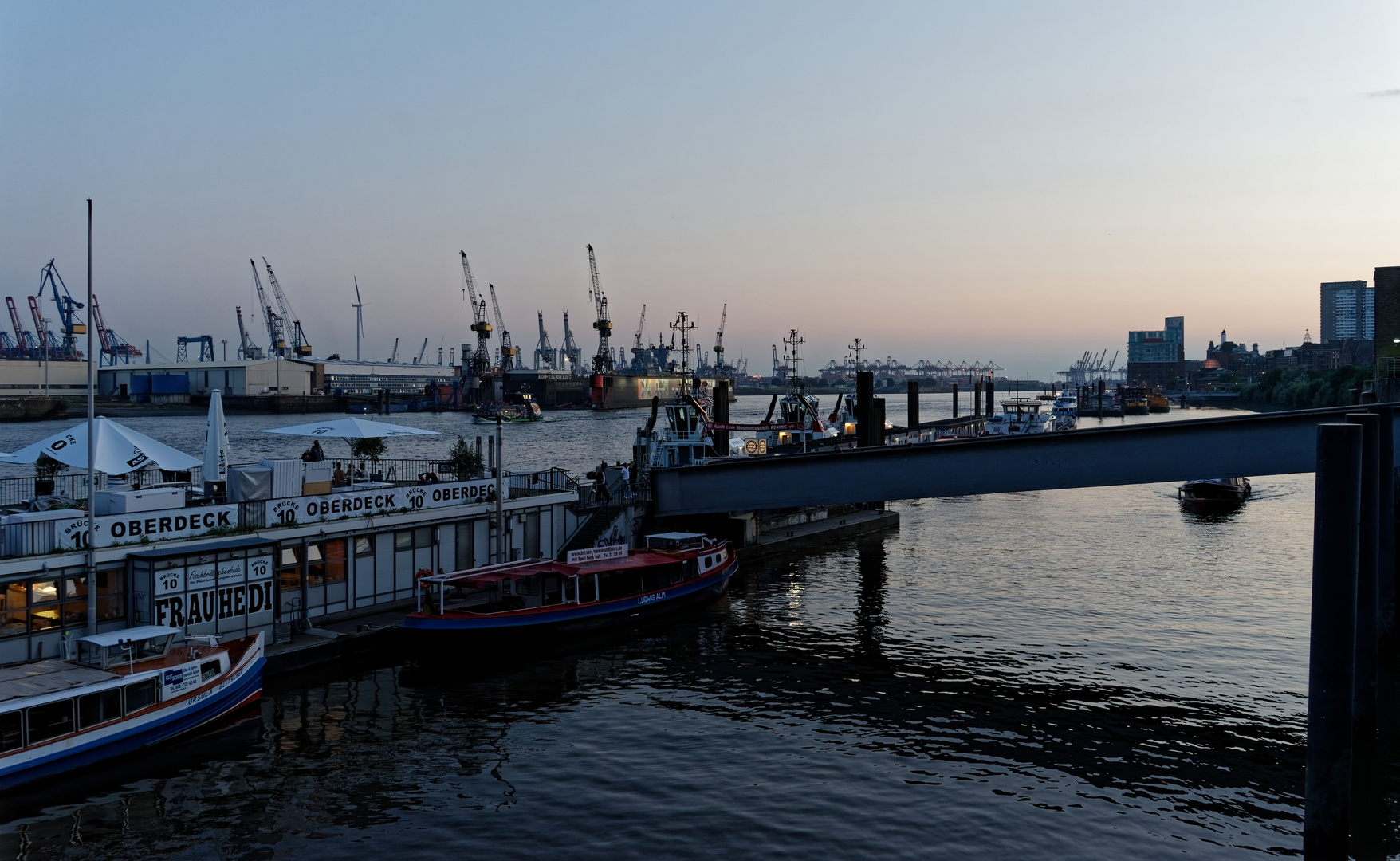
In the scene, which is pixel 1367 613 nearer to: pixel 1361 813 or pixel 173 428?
pixel 1361 813

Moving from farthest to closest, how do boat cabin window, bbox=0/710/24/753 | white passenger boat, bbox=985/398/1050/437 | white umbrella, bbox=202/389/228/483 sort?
white passenger boat, bbox=985/398/1050/437 → white umbrella, bbox=202/389/228/483 → boat cabin window, bbox=0/710/24/753

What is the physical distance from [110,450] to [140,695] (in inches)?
374

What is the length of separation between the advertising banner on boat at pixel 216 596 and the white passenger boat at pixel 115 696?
4.58 ft

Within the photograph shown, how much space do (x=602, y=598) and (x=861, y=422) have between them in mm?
34523

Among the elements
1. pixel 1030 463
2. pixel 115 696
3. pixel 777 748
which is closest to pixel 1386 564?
pixel 1030 463

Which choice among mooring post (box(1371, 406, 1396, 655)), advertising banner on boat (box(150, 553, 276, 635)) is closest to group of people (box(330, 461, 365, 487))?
advertising banner on boat (box(150, 553, 276, 635))

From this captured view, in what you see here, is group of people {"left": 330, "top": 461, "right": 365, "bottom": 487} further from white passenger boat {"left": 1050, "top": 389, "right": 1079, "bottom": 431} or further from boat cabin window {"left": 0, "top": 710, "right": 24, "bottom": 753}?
white passenger boat {"left": 1050, "top": 389, "right": 1079, "bottom": 431}

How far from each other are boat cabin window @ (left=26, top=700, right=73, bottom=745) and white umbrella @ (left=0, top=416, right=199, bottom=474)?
27.6ft

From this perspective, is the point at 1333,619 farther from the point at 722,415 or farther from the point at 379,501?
the point at 722,415

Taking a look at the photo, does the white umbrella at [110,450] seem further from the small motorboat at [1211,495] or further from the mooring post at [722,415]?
the small motorboat at [1211,495]

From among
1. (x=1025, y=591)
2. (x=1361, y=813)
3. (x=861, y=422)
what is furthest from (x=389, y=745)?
(x=861, y=422)

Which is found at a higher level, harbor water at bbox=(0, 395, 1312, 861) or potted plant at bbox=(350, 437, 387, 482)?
potted plant at bbox=(350, 437, 387, 482)

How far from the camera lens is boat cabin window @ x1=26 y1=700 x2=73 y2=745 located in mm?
21016

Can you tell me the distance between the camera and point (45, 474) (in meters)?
36.6
